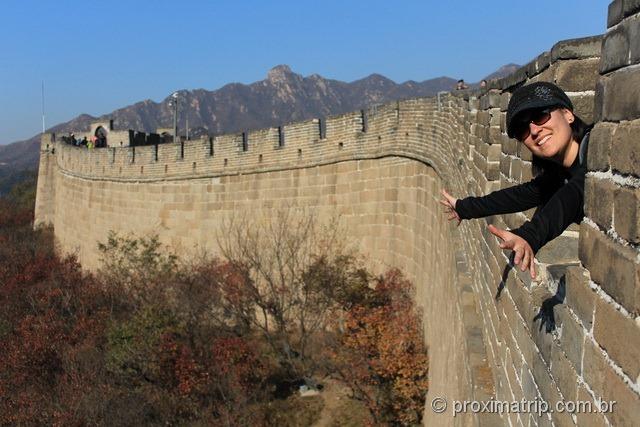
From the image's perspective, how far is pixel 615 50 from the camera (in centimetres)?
160

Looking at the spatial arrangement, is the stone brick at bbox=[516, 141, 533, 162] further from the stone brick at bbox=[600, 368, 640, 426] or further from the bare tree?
the bare tree

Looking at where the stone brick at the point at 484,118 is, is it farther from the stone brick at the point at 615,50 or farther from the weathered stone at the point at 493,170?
the stone brick at the point at 615,50

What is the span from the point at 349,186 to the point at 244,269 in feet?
14.7

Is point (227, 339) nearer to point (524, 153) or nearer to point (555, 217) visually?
point (524, 153)

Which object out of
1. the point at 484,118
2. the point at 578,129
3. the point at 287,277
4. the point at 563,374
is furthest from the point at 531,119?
the point at 287,277

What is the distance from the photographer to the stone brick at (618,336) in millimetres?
1425

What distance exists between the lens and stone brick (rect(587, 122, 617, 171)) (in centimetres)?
163

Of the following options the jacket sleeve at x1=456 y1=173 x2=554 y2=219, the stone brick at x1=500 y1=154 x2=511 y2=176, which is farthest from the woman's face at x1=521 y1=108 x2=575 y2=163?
the stone brick at x1=500 y1=154 x2=511 y2=176

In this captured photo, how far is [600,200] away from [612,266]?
8.7 inches

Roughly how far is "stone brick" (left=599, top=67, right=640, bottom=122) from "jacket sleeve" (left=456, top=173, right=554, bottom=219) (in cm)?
100

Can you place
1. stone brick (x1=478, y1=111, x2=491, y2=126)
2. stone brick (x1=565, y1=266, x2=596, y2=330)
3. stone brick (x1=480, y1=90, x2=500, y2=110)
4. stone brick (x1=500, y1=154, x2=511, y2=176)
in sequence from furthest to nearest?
stone brick (x1=478, y1=111, x2=491, y2=126), stone brick (x1=480, y1=90, x2=500, y2=110), stone brick (x1=500, y1=154, x2=511, y2=176), stone brick (x1=565, y1=266, x2=596, y2=330)

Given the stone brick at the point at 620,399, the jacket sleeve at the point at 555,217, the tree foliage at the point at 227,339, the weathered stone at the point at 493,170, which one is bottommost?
the tree foliage at the point at 227,339

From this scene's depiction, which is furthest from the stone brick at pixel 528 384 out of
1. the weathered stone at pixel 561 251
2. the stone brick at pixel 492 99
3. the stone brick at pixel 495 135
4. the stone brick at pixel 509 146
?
Answer: the stone brick at pixel 492 99

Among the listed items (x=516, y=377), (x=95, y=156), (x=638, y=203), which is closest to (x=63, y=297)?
(x=95, y=156)
